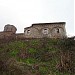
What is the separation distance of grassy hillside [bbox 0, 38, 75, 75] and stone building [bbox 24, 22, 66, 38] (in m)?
7.26

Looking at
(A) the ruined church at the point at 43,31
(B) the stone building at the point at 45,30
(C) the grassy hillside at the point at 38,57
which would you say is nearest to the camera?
(C) the grassy hillside at the point at 38,57

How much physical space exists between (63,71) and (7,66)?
5.63 m

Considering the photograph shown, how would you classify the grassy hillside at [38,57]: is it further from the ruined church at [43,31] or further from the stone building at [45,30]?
the stone building at [45,30]

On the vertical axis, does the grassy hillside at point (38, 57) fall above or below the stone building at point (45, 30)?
below

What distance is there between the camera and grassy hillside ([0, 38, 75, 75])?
2264 cm

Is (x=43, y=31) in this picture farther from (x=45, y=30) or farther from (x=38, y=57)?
(x=38, y=57)

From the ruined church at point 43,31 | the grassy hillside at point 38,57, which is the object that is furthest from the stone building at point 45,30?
the grassy hillside at point 38,57

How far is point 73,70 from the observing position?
79.3 feet

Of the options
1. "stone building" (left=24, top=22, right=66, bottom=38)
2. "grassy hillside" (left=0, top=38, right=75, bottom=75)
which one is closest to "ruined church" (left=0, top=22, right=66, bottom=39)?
"stone building" (left=24, top=22, right=66, bottom=38)

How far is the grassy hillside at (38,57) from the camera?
22641 millimetres

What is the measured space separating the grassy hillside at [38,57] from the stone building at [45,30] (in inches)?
286

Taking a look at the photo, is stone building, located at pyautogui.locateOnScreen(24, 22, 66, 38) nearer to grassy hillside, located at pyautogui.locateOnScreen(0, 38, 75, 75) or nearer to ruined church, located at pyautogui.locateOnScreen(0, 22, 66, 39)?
ruined church, located at pyautogui.locateOnScreen(0, 22, 66, 39)

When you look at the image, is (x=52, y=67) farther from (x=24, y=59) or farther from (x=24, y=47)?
(x=24, y=47)

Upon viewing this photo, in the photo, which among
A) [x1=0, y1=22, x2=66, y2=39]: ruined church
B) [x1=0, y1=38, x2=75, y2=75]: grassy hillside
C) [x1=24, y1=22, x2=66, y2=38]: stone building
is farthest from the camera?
[x1=24, y1=22, x2=66, y2=38]: stone building
